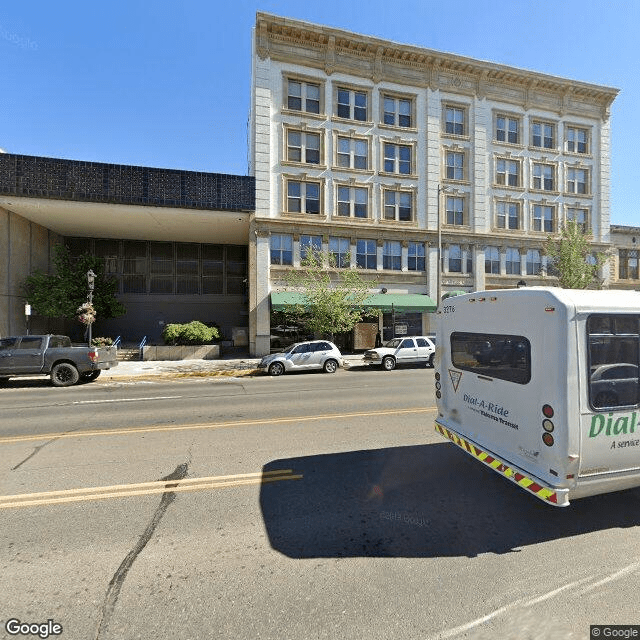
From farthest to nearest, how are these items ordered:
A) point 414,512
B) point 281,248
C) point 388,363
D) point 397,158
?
point 397,158 < point 281,248 < point 388,363 < point 414,512

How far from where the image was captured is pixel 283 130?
872 inches

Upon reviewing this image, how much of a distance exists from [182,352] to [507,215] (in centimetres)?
2525

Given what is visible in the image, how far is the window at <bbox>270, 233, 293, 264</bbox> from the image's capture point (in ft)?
72.9

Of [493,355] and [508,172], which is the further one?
[508,172]

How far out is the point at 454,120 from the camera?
25.4m

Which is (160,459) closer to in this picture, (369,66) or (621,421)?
(621,421)

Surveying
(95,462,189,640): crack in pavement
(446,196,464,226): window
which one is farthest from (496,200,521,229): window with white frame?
(95,462,189,640): crack in pavement

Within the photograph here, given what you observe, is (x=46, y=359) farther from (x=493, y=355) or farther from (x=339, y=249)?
(x=339, y=249)

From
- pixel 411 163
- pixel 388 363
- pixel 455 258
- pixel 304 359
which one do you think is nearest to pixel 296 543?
pixel 304 359

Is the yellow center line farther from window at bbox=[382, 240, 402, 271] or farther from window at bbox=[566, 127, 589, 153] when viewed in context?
window at bbox=[566, 127, 589, 153]

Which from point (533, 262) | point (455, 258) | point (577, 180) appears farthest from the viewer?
point (577, 180)

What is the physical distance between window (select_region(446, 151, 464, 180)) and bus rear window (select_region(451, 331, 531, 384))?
2422cm

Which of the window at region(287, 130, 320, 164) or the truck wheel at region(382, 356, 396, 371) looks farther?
the window at region(287, 130, 320, 164)

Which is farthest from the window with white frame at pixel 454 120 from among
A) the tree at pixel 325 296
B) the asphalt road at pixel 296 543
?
the asphalt road at pixel 296 543
